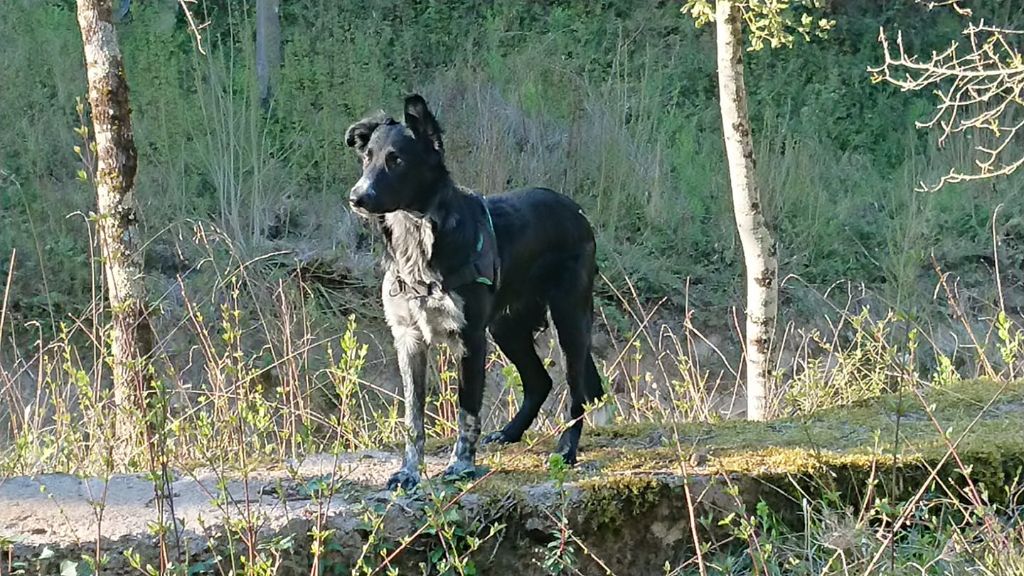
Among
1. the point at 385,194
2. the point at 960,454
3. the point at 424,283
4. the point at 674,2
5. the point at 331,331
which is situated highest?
the point at 674,2

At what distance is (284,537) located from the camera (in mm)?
3904

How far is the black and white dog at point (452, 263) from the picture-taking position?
4.21 metres

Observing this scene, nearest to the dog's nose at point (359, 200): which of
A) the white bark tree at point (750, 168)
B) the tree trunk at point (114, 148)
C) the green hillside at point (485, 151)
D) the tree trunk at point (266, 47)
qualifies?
the tree trunk at point (114, 148)

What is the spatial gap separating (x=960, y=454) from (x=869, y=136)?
10.2 meters

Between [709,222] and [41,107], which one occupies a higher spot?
[41,107]

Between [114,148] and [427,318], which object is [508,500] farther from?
[114,148]

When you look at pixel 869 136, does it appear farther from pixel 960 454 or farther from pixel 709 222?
pixel 960 454

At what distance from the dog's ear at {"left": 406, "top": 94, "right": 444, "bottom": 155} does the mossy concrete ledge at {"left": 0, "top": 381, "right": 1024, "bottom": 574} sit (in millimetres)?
1246

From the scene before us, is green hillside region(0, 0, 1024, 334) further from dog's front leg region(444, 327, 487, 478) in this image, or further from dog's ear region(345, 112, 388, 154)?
dog's front leg region(444, 327, 487, 478)

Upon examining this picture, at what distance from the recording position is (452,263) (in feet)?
14.0

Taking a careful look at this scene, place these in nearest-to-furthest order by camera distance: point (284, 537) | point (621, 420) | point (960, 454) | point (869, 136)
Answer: point (284, 537), point (960, 454), point (621, 420), point (869, 136)

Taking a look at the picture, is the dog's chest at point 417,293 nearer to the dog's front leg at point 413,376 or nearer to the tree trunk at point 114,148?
the dog's front leg at point 413,376

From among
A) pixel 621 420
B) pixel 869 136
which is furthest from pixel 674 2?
pixel 621 420

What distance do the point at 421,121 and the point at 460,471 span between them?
4.44 feet
